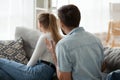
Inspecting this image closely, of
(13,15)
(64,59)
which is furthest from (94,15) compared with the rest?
(64,59)

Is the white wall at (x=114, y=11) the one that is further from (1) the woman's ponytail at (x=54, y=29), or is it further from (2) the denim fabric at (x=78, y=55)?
(2) the denim fabric at (x=78, y=55)

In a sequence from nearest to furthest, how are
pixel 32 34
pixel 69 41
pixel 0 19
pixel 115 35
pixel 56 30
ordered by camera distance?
1. pixel 69 41
2. pixel 56 30
3. pixel 32 34
4. pixel 0 19
5. pixel 115 35

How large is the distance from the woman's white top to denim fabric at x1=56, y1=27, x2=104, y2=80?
0.49 m

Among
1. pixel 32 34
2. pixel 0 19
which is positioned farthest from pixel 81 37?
pixel 0 19

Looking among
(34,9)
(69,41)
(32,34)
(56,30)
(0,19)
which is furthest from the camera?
(34,9)

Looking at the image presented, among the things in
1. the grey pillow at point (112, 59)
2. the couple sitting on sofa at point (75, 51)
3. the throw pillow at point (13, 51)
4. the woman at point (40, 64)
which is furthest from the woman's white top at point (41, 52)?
the grey pillow at point (112, 59)

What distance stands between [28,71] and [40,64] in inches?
5.1

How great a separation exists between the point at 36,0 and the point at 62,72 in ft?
7.58

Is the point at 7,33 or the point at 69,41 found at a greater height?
the point at 69,41

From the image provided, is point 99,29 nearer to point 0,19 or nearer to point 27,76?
point 0,19

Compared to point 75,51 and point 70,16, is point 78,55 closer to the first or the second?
point 75,51

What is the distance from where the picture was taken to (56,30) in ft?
7.45

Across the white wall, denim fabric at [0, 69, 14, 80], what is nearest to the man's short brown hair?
denim fabric at [0, 69, 14, 80]

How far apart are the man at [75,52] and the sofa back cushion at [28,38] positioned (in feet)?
3.33
